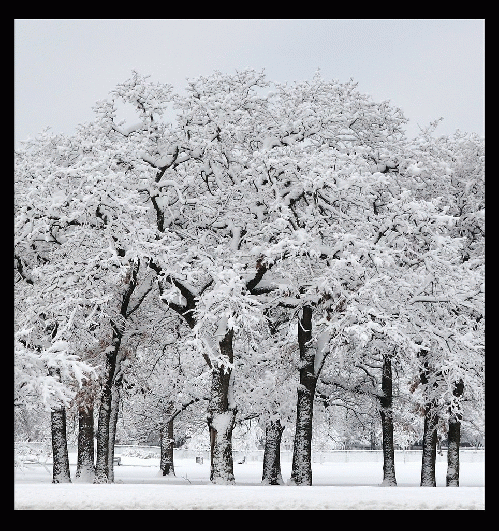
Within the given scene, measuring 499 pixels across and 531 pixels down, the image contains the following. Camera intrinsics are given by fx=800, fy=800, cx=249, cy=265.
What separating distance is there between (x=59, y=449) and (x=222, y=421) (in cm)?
736

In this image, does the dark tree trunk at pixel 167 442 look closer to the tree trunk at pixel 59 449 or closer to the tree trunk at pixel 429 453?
the tree trunk at pixel 59 449

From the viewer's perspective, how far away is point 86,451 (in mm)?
29172

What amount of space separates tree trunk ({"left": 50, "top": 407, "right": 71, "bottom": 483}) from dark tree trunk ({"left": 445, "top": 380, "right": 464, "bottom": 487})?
13.3 m

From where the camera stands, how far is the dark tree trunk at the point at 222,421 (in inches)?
876

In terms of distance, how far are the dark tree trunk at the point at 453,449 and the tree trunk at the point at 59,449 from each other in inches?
525

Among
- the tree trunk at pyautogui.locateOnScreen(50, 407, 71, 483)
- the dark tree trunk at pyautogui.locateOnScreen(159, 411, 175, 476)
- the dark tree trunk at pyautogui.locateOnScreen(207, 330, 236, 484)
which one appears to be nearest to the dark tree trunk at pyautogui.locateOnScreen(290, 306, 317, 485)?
the dark tree trunk at pyautogui.locateOnScreen(207, 330, 236, 484)

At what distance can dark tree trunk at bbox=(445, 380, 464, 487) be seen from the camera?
28719 mm
